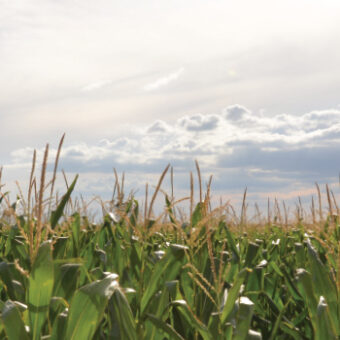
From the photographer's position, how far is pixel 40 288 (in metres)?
1.53

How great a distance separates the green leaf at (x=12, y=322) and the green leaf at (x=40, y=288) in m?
0.16

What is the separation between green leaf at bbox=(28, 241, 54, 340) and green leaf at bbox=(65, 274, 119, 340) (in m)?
0.16

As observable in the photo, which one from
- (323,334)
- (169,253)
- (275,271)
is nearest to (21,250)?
(169,253)

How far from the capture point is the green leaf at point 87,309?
4.47ft

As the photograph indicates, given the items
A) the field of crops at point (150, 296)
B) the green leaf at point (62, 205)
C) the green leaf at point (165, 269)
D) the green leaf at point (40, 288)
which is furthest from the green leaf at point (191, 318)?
the green leaf at point (62, 205)

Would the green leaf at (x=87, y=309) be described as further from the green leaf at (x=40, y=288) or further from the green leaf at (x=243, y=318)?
the green leaf at (x=243, y=318)

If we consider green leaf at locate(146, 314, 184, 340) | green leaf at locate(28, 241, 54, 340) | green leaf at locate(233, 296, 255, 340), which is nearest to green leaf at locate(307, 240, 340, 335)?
green leaf at locate(233, 296, 255, 340)

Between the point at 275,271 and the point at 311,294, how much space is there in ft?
3.67

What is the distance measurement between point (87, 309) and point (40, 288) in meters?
0.23

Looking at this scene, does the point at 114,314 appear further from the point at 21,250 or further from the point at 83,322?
the point at 21,250

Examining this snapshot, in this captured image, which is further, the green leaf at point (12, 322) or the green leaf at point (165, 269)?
the green leaf at point (165, 269)

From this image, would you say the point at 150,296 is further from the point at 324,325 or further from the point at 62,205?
the point at 62,205

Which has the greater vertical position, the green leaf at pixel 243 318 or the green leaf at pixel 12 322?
the green leaf at pixel 12 322

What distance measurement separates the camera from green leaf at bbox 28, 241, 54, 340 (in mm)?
1522
